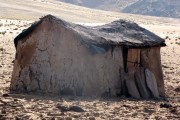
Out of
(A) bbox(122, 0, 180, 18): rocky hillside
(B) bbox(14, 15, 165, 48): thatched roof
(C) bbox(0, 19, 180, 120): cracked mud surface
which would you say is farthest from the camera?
(A) bbox(122, 0, 180, 18): rocky hillside

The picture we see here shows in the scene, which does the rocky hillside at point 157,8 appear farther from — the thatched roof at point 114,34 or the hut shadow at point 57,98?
the hut shadow at point 57,98

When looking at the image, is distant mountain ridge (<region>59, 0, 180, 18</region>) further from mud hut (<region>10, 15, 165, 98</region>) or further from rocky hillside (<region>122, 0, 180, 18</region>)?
mud hut (<region>10, 15, 165, 98</region>)

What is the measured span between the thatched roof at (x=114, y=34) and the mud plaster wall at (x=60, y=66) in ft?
0.55

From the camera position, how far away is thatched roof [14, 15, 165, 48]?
12469 millimetres

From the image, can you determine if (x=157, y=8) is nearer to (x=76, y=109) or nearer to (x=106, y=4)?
(x=106, y=4)

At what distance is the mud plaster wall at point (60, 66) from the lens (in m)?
12.2

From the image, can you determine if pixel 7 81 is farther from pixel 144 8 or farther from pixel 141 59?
pixel 144 8

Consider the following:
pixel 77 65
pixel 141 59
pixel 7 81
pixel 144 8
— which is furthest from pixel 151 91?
pixel 144 8

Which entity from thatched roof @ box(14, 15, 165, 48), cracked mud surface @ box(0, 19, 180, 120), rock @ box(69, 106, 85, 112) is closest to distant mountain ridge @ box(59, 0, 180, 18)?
thatched roof @ box(14, 15, 165, 48)

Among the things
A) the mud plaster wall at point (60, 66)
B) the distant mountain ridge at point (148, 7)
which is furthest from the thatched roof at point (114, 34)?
the distant mountain ridge at point (148, 7)

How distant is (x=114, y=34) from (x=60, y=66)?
83.4 inches

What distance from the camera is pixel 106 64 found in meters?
12.6

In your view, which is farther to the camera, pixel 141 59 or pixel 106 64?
pixel 141 59

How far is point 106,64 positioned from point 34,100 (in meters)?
2.52
